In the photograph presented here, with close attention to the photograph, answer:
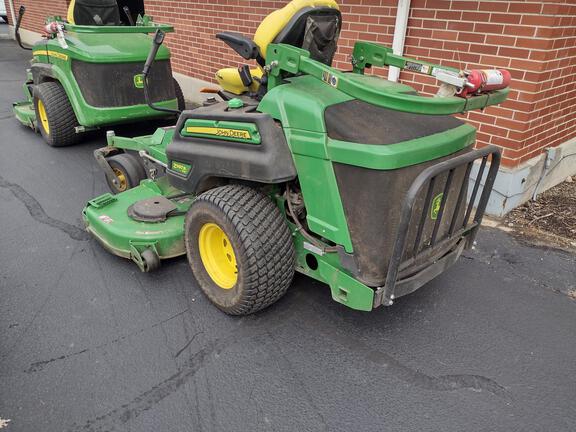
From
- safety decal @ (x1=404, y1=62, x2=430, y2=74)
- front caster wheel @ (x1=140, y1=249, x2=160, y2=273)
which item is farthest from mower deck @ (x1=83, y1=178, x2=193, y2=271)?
safety decal @ (x1=404, y1=62, x2=430, y2=74)


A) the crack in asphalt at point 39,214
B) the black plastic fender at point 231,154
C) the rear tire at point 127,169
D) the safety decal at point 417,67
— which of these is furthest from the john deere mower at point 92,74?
the safety decal at point 417,67

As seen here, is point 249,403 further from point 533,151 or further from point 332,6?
point 533,151

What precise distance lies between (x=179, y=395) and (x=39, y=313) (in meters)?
1.14

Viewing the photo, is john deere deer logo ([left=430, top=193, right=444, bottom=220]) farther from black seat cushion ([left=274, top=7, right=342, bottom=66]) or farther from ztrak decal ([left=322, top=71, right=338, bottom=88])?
black seat cushion ([left=274, top=7, right=342, bottom=66])

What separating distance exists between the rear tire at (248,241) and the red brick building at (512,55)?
239 cm

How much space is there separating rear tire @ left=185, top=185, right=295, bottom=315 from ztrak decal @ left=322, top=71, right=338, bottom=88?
72 centimetres

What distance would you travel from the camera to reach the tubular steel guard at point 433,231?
2107 millimetres

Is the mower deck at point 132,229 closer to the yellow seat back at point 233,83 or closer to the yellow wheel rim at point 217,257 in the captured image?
the yellow wheel rim at point 217,257

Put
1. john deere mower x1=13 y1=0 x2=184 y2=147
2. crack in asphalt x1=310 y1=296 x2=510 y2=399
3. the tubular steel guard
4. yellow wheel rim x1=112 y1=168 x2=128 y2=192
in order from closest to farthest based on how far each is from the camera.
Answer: the tubular steel guard < crack in asphalt x1=310 y1=296 x2=510 y2=399 < yellow wheel rim x1=112 y1=168 x2=128 y2=192 < john deere mower x1=13 y1=0 x2=184 y2=147

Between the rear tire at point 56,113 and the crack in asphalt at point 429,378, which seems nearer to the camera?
the crack in asphalt at point 429,378

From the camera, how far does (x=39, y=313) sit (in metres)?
2.85

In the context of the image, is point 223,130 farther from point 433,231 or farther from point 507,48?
point 507,48

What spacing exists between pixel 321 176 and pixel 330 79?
46cm

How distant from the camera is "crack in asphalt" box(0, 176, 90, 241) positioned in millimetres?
3750
